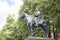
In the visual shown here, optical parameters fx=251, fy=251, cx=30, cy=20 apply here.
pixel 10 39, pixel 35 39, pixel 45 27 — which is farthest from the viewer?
pixel 10 39

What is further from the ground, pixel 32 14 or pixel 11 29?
pixel 32 14

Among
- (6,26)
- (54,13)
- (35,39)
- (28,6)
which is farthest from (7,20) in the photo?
(35,39)

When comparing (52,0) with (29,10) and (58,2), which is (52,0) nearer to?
(58,2)

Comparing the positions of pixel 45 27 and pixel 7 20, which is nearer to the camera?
pixel 45 27

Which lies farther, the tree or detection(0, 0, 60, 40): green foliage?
the tree

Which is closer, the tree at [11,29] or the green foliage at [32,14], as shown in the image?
the green foliage at [32,14]

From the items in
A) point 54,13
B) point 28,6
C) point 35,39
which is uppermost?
point 28,6

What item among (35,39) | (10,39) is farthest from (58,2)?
(10,39)

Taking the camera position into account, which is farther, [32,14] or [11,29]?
[11,29]

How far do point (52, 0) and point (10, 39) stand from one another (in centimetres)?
1596

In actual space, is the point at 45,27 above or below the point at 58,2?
below

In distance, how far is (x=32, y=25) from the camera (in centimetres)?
1867

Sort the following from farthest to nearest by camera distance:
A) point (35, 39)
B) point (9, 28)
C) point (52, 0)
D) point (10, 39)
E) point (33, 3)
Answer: point (9, 28), point (10, 39), point (33, 3), point (52, 0), point (35, 39)

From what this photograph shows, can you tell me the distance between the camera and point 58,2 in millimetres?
19719
